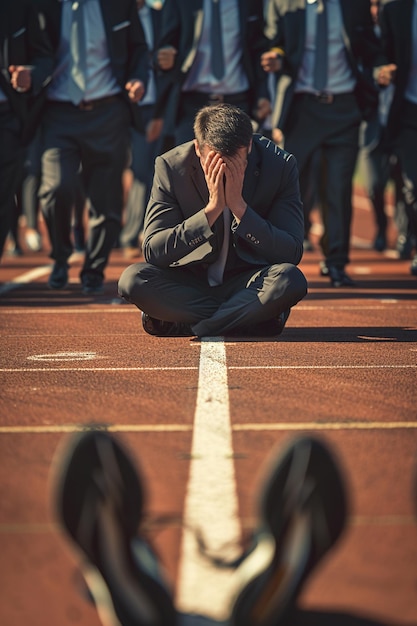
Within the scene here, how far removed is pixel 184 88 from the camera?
34.9 feet

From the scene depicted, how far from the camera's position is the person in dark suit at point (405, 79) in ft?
36.0

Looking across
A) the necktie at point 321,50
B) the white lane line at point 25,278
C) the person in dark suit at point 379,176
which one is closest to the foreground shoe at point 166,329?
the white lane line at point 25,278

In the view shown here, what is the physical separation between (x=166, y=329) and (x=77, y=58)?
10.1 feet

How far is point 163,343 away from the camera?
7238mm

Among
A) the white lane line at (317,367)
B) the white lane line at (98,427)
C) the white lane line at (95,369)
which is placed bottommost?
the white lane line at (317,367)

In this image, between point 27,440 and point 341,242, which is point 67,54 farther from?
point 27,440

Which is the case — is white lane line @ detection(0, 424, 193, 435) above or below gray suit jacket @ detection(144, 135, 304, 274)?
above

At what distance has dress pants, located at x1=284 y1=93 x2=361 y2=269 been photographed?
10.4 m

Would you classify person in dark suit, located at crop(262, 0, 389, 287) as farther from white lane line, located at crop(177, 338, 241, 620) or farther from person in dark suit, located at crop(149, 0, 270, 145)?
white lane line, located at crop(177, 338, 241, 620)

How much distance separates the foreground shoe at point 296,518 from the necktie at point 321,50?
7.66 metres

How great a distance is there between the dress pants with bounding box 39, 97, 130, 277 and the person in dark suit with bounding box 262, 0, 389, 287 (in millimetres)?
1319

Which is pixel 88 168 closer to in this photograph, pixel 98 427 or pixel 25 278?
pixel 25 278

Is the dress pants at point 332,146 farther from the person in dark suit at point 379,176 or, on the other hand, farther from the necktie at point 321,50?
the person in dark suit at point 379,176

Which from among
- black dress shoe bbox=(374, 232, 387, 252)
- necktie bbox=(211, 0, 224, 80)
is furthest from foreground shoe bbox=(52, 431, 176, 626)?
black dress shoe bbox=(374, 232, 387, 252)
